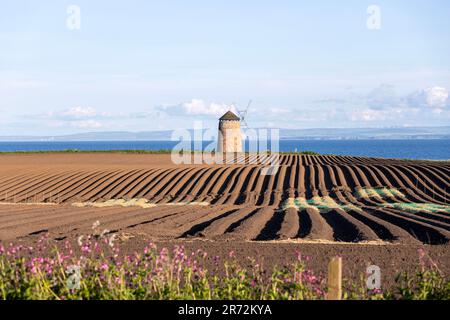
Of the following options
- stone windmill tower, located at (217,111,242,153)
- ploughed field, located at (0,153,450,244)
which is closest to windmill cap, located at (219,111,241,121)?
stone windmill tower, located at (217,111,242,153)

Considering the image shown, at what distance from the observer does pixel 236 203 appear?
2745 cm

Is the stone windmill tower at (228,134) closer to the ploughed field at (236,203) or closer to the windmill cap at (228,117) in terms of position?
the windmill cap at (228,117)

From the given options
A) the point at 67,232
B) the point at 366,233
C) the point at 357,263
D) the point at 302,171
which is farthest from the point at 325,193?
the point at 357,263

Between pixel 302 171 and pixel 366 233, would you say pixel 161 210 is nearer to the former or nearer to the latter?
pixel 366 233

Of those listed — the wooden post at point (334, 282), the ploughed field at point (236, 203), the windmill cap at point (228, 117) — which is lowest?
Answer: the ploughed field at point (236, 203)

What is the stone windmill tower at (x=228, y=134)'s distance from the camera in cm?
7188

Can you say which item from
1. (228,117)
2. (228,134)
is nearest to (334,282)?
(228,134)

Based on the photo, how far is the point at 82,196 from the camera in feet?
96.1

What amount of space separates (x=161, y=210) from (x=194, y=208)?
5.48 feet

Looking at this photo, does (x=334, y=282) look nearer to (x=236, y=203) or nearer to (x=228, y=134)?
(x=236, y=203)

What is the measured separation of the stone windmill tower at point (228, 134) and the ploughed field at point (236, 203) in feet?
109

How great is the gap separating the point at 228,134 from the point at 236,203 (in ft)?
147

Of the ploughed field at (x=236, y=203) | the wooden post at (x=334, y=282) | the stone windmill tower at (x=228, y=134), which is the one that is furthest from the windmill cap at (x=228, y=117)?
the wooden post at (x=334, y=282)

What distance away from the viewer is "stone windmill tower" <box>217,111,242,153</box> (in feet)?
236
